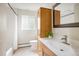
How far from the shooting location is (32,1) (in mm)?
1347

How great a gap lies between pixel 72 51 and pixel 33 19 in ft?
2.19

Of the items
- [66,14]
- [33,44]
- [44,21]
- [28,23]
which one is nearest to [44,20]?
[44,21]

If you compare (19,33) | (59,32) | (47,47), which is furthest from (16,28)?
(59,32)

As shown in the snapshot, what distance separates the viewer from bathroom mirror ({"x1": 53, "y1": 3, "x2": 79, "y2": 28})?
149 cm

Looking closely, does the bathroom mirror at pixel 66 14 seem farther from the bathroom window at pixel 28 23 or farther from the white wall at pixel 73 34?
the bathroom window at pixel 28 23

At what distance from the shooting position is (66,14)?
1.73 metres

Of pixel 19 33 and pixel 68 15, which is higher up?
pixel 68 15

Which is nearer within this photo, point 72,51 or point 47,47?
point 72,51

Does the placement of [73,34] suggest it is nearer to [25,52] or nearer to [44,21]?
[44,21]

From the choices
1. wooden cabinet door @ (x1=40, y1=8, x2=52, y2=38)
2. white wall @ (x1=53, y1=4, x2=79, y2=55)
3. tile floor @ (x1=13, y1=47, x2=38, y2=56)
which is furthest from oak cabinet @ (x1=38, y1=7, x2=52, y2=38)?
white wall @ (x1=53, y1=4, x2=79, y2=55)

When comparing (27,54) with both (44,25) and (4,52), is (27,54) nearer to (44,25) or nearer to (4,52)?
(4,52)

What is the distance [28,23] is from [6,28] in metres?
0.31

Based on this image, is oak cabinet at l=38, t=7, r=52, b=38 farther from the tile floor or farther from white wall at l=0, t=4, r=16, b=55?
white wall at l=0, t=4, r=16, b=55

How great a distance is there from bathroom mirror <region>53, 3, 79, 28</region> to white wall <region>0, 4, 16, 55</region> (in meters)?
0.64
